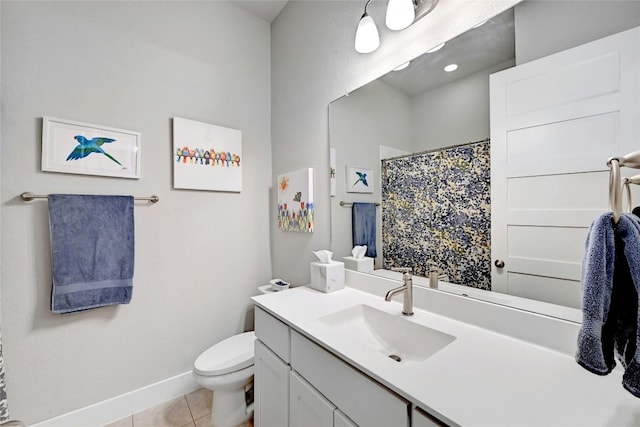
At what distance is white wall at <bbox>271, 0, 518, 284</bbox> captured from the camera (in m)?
1.14

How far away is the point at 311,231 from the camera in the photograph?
5.62ft

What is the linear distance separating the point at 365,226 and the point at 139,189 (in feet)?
4.51

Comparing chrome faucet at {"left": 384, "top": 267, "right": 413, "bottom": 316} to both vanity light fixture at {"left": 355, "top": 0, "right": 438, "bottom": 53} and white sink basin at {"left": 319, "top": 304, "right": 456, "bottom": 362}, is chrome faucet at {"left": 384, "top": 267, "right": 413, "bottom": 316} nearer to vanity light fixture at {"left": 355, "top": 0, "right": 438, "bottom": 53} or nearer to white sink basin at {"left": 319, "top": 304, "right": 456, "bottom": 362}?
white sink basin at {"left": 319, "top": 304, "right": 456, "bottom": 362}

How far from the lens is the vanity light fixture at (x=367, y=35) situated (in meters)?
1.25

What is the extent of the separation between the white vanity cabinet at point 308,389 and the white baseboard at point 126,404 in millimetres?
771

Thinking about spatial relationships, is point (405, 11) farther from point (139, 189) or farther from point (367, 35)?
point (139, 189)

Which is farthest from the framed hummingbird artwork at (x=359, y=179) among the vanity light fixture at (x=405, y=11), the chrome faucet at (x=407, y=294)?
the vanity light fixture at (x=405, y=11)

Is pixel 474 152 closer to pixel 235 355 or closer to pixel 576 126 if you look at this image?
pixel 576 126

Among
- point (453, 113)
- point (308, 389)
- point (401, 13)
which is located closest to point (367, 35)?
point (401, 13)

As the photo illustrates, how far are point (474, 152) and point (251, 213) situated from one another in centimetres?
156

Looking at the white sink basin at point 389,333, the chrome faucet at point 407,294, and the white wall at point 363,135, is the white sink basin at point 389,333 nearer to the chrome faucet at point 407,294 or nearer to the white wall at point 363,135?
the chrome faucet at point 407,294

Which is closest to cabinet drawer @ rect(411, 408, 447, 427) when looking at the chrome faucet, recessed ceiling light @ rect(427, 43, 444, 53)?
the chrome faucet

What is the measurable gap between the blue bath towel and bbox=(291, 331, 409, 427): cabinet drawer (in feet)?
1.31

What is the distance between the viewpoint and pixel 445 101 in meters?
1.10
